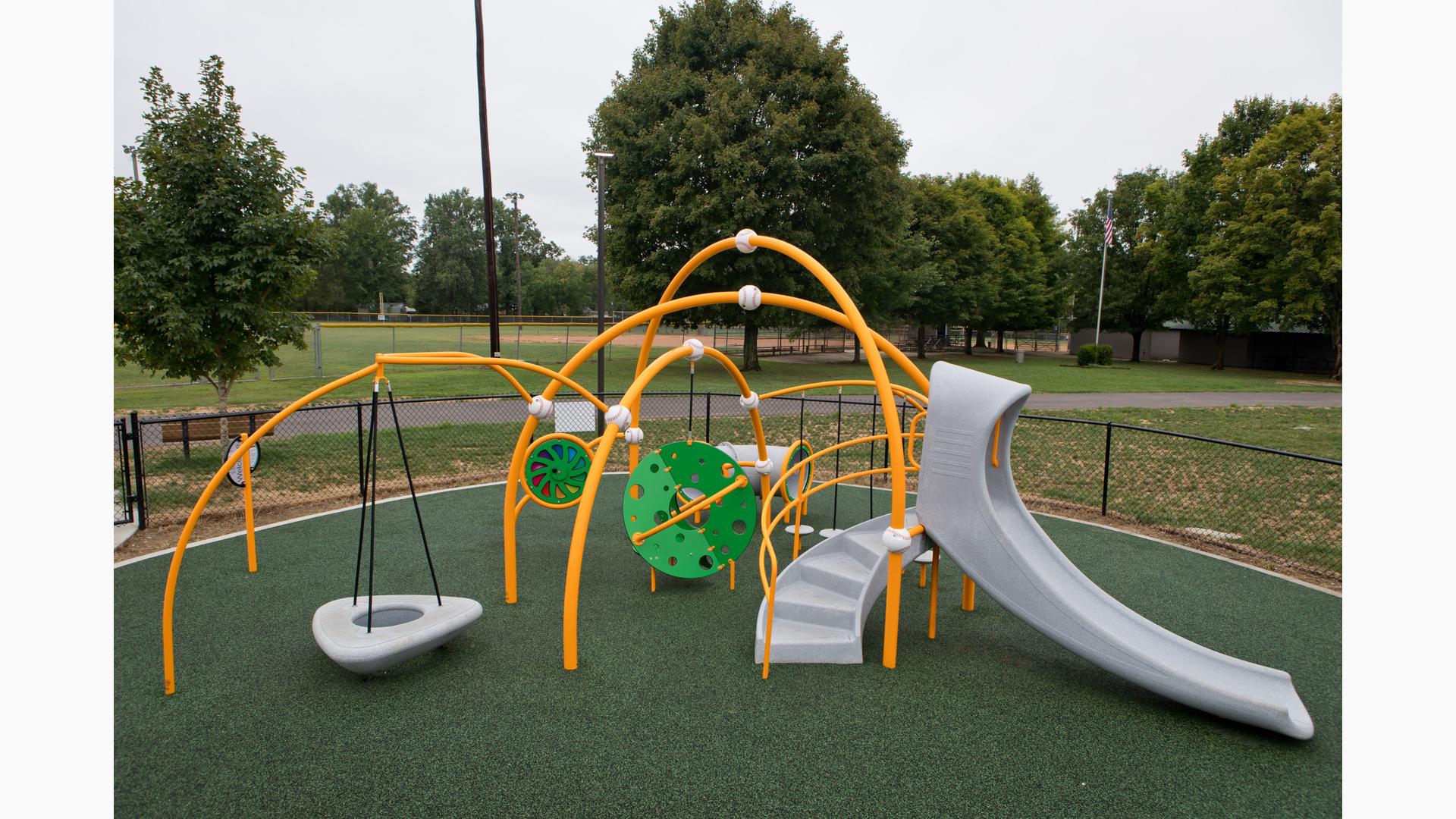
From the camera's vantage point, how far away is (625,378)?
24.4m

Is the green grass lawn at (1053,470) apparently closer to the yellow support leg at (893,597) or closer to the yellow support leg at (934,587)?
the yellow support leg at (934,587)

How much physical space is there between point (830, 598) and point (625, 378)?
62.4ft

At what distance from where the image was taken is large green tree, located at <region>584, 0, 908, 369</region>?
73.8 ft

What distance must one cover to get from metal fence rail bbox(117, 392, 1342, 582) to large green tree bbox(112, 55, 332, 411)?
50.5 inches

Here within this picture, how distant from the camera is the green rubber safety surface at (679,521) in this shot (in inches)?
253

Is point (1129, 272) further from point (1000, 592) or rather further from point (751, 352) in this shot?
point (1000, 592)

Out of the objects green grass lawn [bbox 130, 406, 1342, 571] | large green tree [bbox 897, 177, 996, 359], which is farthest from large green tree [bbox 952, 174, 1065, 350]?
green grass lawn [bbox 130, 406, 1342, 571]

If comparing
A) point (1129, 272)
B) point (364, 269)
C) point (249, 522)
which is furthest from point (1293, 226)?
point (364, 269)

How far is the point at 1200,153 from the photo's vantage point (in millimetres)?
39531

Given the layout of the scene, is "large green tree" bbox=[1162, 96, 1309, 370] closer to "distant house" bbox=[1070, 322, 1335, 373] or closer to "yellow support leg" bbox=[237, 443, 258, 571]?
"distant house" bbox=[1070, 322, 1335, 373]

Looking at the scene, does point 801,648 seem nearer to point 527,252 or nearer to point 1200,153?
point 1200,153

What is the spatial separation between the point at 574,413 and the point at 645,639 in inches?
257

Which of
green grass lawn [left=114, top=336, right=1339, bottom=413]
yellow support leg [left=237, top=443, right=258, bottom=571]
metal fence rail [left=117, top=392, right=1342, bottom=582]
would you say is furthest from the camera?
green grass lawn [left=114, top=336, right=1339, bottom=413]

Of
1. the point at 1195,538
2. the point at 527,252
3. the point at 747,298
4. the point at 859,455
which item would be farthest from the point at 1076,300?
the point at 527,252
